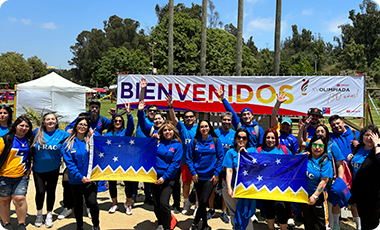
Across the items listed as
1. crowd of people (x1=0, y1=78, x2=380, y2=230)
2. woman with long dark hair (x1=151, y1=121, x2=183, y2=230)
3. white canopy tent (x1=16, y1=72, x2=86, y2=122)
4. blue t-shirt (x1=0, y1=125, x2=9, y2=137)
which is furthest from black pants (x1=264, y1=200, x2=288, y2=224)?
white canopy tent (x1=16, y1=72, x2=86, y2=122)

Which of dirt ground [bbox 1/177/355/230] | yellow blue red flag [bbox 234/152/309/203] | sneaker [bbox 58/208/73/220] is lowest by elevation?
dirt ground [bbox 1/177/355/230]

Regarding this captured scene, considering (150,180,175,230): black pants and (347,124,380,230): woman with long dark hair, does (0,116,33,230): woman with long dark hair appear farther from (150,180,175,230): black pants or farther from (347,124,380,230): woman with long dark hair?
(347,124,380,230): woman with long dark hair

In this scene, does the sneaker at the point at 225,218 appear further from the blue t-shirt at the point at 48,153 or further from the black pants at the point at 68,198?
the blue t-shirt at the point at 48,153

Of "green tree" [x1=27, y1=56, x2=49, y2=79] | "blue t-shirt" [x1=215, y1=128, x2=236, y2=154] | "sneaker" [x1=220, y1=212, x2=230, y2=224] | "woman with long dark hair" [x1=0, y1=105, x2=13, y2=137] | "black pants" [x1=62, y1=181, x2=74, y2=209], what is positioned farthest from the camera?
"green tree" [x1=27, y1=56, x2=49, y2=79]

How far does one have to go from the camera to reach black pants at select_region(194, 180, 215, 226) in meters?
4.88

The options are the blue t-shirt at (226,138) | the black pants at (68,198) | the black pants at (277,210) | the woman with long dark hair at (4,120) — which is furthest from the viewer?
the black pants at (68,198)

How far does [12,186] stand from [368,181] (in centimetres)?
538

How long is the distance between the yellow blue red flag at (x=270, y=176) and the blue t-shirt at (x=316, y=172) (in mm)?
73

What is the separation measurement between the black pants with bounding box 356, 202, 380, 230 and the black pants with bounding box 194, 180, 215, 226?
7.24 feet

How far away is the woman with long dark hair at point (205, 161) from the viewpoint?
5.02 metres

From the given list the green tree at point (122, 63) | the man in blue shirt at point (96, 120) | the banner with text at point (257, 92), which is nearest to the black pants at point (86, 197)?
the man in blue shirt at point (96, 120)

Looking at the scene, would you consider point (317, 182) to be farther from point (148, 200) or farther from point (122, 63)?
point (122, 63)

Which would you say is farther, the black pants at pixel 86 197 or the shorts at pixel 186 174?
the shorts at pixel 186 174

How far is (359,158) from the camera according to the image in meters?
4.55
